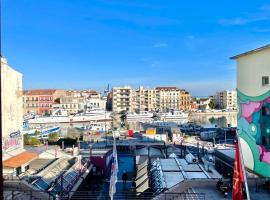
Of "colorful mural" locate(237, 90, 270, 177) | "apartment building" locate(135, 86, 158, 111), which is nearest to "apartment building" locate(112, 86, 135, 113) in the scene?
"apartment building" locate(135, 86, 158, 111)

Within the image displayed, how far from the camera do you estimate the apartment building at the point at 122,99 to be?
122438 millimetres

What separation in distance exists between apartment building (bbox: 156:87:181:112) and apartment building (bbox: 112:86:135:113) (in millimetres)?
16251

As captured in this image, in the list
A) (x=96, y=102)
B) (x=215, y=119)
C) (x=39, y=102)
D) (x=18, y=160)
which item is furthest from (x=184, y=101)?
(x=18, y=160)

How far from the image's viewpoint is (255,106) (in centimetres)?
2369

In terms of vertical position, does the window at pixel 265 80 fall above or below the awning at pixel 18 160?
above

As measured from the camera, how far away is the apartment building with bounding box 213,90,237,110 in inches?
6230

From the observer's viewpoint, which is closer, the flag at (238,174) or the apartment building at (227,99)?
the flag at (238,174)

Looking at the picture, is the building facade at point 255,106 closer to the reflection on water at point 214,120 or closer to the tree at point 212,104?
the reflection on water at point 214,120

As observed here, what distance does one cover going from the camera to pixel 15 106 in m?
28.5

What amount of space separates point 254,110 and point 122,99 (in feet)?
330

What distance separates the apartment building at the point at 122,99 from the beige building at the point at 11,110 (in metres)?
92.6

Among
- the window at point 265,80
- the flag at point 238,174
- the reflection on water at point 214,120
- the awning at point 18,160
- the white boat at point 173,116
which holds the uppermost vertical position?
the window at point 265,80

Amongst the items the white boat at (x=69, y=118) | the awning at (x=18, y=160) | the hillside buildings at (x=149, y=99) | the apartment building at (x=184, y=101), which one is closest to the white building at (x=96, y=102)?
the hillside buildings at (x=149, y=99)

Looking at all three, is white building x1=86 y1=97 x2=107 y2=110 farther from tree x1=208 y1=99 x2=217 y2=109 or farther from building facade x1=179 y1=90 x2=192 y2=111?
tree x1=208 y1=99 x2=217 y2=109
